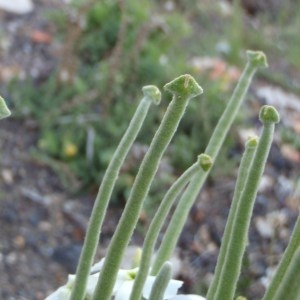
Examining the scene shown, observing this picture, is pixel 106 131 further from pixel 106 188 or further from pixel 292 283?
pixel 292 283

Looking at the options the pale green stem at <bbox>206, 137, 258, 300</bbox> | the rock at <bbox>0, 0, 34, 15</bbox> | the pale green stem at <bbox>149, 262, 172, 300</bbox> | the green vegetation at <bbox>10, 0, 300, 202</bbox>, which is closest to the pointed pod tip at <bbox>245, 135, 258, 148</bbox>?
the pale green stem at <bbox>206, 137, 258, 300</bbox>

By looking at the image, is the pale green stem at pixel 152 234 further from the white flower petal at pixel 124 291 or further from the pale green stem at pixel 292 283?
the pale green stem at pixel 292 283

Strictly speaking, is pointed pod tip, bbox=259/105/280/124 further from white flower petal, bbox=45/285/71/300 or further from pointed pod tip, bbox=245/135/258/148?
white flower petal, bbox=45/285/71/300

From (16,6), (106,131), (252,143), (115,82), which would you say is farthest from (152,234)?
(16,6)

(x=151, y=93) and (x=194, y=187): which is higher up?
(x=151, y=93)

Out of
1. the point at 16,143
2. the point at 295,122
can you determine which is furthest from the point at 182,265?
the point at 295,122

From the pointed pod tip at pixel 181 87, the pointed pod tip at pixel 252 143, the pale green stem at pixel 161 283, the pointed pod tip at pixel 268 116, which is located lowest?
the pale green stem at pixel 161 283

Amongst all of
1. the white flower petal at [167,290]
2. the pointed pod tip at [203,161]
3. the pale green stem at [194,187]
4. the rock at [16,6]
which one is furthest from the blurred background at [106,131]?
the pointed pod tip at [203,161]

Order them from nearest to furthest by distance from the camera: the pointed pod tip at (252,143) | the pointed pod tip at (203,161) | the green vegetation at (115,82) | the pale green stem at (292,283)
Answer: the pale green stem at (292,283) → the pointed pod tip at (203,161) → the pointed pod tip at (252,143) → the green vegetation at (115,82)
